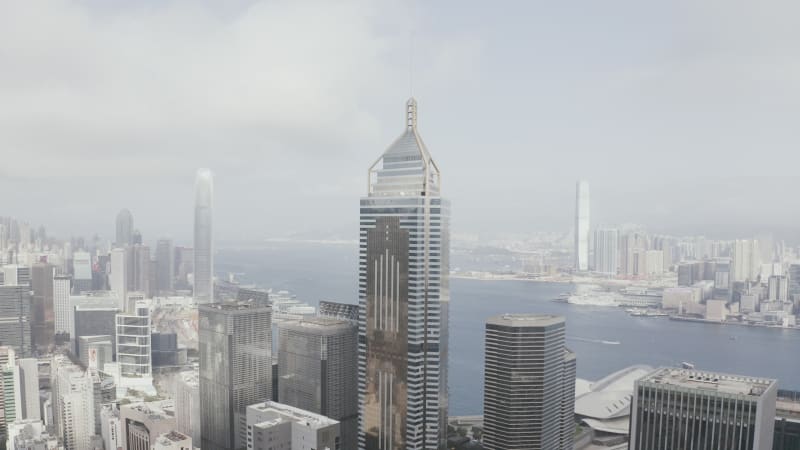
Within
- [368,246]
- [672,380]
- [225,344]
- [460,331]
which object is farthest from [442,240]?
[460,331]

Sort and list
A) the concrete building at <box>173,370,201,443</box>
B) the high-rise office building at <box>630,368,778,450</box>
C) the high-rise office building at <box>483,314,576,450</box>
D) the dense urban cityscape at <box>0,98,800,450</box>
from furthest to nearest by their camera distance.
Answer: the concrete building at <box>173,370,201,443</box> < the high-rise office building at <box>483,314,576,450</box> < the dense urban cityscape at <box>0,98,800,450</box> < the high-rise office building at <box>630,368,778,450</box>

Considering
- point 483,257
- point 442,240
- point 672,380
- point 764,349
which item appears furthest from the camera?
point 483,257

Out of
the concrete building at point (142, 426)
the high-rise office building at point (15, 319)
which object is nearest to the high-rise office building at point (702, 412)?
the concrete building at point (142, 426)

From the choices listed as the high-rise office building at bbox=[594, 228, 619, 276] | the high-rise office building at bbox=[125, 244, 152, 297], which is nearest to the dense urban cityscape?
the high-rise office building at bbox=[125, 244, 152, 297]

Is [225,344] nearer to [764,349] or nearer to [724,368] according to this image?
[724,368]

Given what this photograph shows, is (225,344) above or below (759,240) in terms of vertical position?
below

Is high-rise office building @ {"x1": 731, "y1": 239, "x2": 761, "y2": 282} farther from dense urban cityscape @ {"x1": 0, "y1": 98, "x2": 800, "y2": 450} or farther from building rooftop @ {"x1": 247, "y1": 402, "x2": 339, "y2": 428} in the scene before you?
building rooftop @ {"x1": 247, "y1": 402, "x2": 339, "y2": 428}
